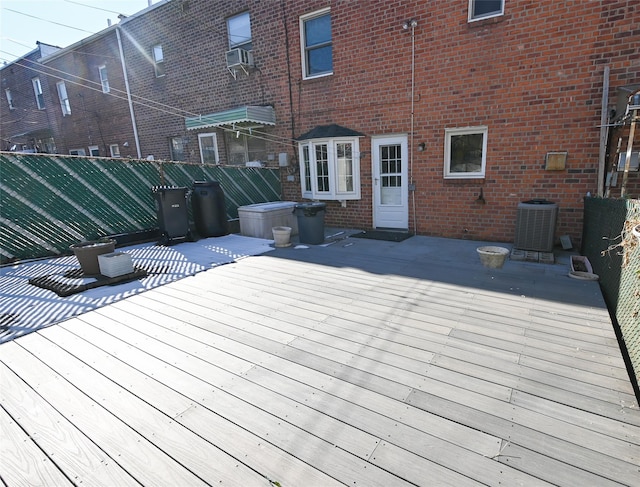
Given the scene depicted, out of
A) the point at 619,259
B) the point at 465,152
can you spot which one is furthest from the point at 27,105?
the point at 619,259

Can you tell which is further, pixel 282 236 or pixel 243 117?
pixel 243 117

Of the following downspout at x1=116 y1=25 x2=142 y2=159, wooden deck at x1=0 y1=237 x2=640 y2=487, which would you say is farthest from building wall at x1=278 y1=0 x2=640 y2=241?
downspout at x1=116 y1=25 x2=142 y2=159

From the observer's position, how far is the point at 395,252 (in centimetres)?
539

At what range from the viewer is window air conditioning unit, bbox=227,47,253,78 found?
8078 mm

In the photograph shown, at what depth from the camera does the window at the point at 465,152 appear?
5910mm

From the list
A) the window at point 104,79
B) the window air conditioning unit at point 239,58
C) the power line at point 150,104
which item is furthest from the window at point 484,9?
the window at point 104,79

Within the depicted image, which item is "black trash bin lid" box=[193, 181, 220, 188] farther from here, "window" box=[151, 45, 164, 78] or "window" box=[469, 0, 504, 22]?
"window" box=[151, 45, 164, 78]

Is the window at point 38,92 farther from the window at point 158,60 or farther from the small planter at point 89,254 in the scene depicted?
the small planter at point 89,254

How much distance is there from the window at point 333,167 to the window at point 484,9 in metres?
2.95

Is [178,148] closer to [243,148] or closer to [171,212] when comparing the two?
[243,148]

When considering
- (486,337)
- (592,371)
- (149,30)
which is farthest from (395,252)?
(149,30)

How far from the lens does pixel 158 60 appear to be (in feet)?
33.9

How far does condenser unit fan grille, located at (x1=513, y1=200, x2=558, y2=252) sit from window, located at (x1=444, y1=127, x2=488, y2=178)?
1.34 meters

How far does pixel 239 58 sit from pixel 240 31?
101 centimetres
